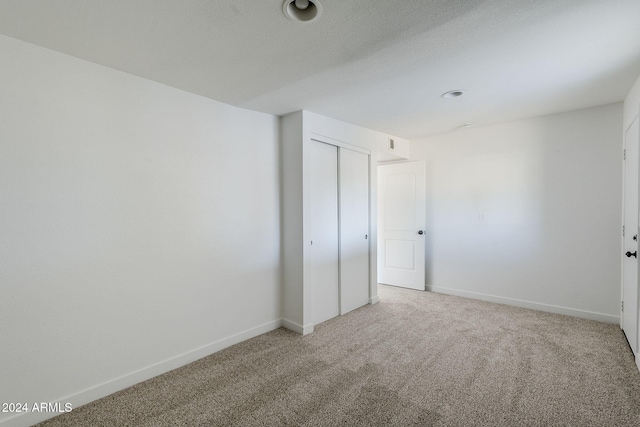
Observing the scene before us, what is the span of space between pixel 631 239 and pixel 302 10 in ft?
11.2

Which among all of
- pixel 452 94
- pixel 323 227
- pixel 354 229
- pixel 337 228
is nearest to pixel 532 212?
pixel 452 94

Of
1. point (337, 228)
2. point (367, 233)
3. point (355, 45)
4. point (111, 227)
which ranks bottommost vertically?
point (367, 233)

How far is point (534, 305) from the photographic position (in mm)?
3807

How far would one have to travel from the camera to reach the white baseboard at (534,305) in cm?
337

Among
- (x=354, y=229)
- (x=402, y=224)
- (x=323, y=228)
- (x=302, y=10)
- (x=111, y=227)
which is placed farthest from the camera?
(x=402, y=224)

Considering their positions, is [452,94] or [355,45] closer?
[355,45]

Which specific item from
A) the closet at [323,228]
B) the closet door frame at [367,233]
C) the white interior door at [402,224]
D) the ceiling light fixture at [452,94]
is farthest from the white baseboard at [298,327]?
the ceiling light fixture at [452,94]

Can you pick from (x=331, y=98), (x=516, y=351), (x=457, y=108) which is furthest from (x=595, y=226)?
(x=331, y=98)

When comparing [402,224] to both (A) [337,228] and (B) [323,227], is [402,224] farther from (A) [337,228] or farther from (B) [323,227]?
(B) [323,227]

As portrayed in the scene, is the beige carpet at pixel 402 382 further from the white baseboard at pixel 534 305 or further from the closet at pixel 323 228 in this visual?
the closet at pixel 323 228

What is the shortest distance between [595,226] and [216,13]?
13.8 ft

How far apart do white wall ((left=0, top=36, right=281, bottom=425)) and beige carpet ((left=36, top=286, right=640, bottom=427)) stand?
11.3 inches

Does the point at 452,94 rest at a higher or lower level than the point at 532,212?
higher

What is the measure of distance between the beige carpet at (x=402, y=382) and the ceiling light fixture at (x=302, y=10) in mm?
2363
